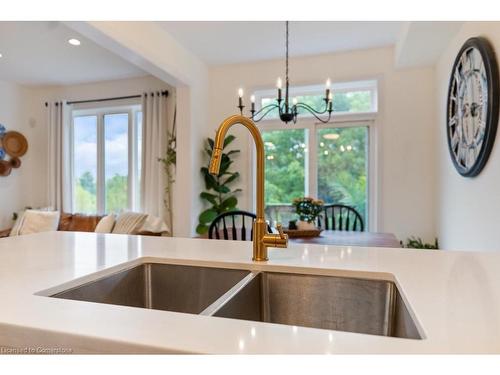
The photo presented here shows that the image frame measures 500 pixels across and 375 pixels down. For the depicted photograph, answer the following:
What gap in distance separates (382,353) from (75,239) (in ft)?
4.43

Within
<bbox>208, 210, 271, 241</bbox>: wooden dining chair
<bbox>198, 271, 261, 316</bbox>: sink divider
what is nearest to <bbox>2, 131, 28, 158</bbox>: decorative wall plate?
<bbox>208, 210, 271, 241</bbox>: wooden dining chair

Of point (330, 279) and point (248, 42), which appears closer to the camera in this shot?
point (330, 279)

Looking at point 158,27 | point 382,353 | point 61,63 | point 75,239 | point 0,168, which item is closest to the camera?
point 382,353

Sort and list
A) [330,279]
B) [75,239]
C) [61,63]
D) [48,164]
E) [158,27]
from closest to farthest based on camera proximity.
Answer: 1. [330,279]
2. [75,239]
3. [158,27]
4. [61,63]
5. [48,164]

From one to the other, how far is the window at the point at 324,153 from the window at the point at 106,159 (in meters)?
1.95

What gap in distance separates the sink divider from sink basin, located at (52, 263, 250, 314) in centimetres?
5

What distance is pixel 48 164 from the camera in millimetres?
4953

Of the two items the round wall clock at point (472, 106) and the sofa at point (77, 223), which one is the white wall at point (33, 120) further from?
the round wall clock at point (472, 106)

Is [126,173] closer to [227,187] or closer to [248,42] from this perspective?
[227,187]

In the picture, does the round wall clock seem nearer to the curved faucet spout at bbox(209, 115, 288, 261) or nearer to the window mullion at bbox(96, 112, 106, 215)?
the curved faucet spout at bbox(209, 115, 288, 261)

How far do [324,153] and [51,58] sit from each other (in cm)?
351

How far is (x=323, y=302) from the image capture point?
0.95 m

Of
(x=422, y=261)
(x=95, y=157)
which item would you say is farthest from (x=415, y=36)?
(x=95, y=157)

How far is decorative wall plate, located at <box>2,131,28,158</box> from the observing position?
4.75 meters
